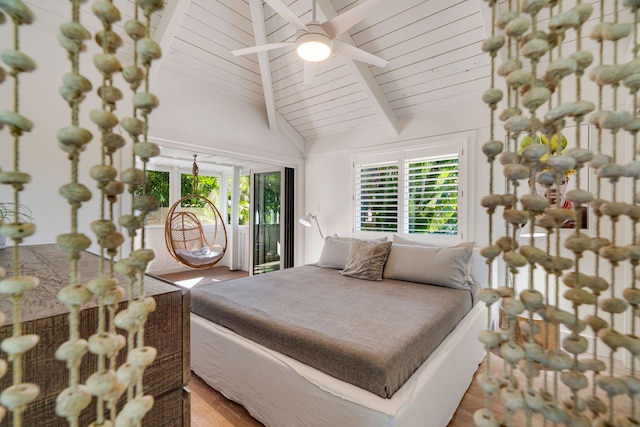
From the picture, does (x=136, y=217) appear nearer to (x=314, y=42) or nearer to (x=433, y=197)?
(x=314, y=42)

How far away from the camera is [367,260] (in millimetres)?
2975

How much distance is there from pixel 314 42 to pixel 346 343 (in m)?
1.79

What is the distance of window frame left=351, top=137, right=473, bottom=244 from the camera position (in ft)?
10.6

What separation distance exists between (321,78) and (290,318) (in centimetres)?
276

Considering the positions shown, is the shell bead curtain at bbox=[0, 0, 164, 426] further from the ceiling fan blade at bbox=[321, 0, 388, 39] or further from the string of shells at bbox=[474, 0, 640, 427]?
the ceiling fan blade at bbox=[321, 0, 388, 39]

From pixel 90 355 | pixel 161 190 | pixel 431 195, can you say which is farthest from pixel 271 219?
pixel 90 355

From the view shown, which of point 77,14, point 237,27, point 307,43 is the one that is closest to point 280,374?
point 77,14

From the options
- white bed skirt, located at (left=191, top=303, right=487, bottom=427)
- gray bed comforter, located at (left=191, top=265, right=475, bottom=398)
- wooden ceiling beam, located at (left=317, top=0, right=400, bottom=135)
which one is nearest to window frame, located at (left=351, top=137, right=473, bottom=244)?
wooden ceiling beam, located at (left=317, top=0, right=400, bottom=135)

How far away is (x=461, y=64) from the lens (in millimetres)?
2850

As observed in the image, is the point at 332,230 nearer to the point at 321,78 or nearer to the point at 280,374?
the point at 321,78

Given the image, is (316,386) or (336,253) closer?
(316,386)

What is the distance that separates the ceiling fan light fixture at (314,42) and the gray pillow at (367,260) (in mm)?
1828

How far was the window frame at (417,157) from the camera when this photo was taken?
10.6 feet

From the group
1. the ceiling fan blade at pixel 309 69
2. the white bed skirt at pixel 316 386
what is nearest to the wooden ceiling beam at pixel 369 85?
the ceiling fan blade at pixel 309 69
